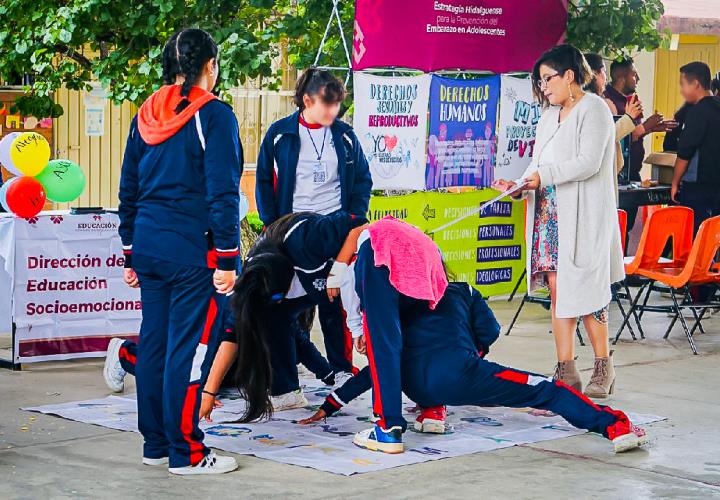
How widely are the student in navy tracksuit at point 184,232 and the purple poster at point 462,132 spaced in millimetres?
4232

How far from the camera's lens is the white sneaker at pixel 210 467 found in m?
5.32

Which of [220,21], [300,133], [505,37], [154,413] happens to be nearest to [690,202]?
[505,37]

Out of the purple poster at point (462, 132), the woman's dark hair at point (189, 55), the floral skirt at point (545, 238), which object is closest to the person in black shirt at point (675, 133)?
the purple poster at point (462, 132)

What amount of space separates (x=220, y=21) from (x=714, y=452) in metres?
5.50

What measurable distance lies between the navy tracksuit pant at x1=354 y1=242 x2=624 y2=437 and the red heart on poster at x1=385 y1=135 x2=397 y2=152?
3352 mm

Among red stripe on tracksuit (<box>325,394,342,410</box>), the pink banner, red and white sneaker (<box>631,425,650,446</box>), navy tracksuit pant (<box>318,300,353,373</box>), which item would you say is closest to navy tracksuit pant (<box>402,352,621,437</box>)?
red and white sneaker (<box>631,425,650,446</box>)

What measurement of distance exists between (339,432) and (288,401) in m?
0.57

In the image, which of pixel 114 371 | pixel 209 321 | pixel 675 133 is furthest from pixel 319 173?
pixel 675 133

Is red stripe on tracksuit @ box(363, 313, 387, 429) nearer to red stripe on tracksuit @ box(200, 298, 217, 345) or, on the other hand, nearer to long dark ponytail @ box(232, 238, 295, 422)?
long dark ponytail @ box(232, 238, 295, 422)

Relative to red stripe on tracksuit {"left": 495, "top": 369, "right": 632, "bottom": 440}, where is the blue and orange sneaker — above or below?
below

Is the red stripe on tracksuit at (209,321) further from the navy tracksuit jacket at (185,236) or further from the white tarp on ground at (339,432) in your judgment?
the white tarp on ground at (339,432)

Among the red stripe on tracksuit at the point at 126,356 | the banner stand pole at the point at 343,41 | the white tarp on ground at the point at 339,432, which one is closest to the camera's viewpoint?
the white tarp on ground at the point at 339,432

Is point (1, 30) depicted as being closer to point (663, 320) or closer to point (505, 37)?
point (505, 37)

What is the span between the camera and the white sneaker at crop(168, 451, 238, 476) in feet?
17.4
